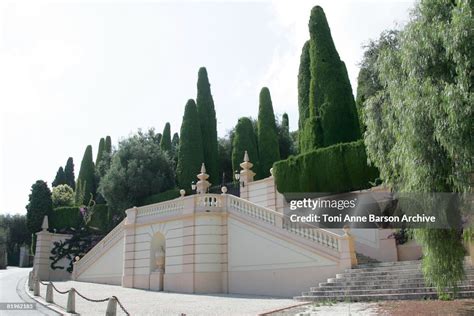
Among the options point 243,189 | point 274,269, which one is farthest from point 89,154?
point 274,269

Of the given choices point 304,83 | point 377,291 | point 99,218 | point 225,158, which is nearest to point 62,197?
point 99,218

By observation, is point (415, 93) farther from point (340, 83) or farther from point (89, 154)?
point (89, 154)

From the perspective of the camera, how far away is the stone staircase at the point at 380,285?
1178 cm

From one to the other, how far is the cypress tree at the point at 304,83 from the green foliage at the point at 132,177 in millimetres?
12314

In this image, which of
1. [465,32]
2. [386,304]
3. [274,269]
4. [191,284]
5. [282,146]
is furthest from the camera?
[282,146]

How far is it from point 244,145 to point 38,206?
53.7 feet

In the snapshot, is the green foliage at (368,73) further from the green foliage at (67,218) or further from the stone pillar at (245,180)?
the green foliage at (67,218)

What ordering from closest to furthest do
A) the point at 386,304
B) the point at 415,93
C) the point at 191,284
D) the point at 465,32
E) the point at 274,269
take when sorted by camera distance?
the point at 465,32, the point at 415,93, the point at 386,304, the point at 274,269, the point at 191,284

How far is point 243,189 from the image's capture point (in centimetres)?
2544

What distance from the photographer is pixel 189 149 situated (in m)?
34.8

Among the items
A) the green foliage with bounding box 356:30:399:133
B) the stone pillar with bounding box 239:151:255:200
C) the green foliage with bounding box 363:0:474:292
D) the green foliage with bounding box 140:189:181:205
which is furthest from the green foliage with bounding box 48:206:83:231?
the green foliage with bounding box 363:0:474:292

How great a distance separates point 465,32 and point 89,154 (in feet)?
160

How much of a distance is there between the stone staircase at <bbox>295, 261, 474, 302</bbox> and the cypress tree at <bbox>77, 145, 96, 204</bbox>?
38885mm

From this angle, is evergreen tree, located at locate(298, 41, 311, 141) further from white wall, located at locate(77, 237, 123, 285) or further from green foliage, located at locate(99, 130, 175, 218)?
white wall, located at locate(77, 237, 123, 285)
